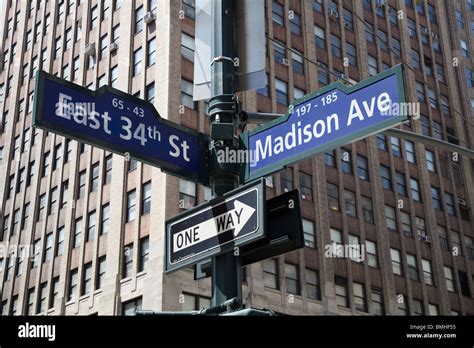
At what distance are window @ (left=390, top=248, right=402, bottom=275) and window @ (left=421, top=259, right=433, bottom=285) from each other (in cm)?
216

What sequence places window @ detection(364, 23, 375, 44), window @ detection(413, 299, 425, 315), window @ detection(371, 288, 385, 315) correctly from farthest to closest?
window @ detection(364, 23, 375, 44), window @ detection(413, 299, 425, 315), window @ detection(371, 288, 385, 315)

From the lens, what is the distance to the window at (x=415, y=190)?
5172cm

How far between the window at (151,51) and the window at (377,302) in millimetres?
18058

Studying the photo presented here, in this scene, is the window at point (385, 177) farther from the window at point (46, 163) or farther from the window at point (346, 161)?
the window at point (46, 163)

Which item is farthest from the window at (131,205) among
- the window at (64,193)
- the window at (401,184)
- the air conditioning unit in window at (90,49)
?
the window at (401,184)

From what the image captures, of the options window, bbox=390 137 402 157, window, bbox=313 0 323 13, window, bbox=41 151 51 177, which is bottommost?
window, bbox=41 151 51 177

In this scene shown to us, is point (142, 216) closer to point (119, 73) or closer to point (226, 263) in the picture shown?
point (119, 73)

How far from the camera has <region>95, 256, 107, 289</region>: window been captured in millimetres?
40612

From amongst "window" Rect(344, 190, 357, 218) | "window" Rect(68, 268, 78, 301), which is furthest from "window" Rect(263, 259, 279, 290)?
"window" Rect(68, 268, 78, 301)

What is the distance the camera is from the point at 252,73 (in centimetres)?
737

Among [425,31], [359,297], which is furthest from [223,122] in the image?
[425,31]

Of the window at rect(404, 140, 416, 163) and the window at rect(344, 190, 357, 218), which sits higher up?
the window at rect(404, 140, 416, 163)

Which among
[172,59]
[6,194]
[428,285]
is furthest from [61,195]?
[428,285]

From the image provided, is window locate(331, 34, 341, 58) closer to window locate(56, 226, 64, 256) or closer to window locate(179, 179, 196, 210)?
window locate(179, 179, 196, 210)
